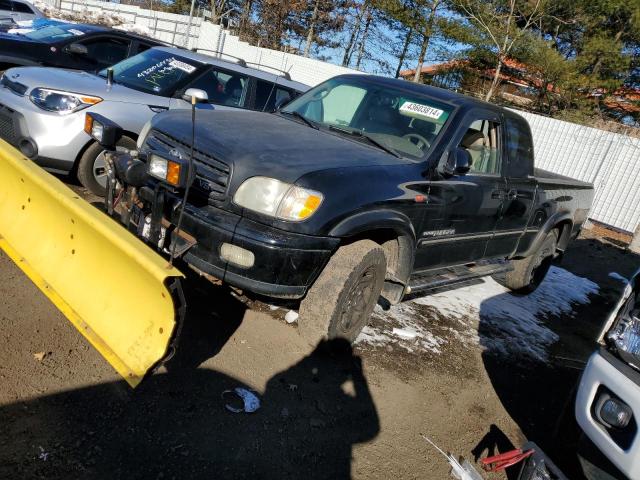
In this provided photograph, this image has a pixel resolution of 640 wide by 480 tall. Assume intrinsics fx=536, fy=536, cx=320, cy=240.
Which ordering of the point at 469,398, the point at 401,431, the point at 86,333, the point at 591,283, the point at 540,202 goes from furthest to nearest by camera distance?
the point at 591,283 → the point at 540,202 → the point at 469,398 → the point at 401,431 → the point at 86,333

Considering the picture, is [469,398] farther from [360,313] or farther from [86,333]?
[86,333]

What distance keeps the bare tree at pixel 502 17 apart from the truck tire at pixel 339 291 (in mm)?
20856

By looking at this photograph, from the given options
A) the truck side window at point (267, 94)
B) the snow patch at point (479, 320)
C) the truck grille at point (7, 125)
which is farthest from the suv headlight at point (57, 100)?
the snow patch at point (479, 320)

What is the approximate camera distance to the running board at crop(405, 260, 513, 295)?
4523 millimetres

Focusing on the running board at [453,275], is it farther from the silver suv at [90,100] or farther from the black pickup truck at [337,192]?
the silver suv at [90,100]

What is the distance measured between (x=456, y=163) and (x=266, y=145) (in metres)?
1.52

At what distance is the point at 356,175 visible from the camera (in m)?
3.58

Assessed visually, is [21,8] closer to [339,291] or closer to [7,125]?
[7,125]

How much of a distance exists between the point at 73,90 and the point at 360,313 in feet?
12.5

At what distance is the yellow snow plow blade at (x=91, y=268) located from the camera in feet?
8.99

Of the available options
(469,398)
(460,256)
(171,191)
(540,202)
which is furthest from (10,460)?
(540,202)

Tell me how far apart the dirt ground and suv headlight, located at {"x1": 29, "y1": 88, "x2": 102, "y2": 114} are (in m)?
2.01

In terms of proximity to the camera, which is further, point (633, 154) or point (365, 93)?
point (633, 154)

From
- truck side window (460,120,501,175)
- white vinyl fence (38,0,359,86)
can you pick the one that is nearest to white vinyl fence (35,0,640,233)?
white vinyl fence (38,0,359,86)
